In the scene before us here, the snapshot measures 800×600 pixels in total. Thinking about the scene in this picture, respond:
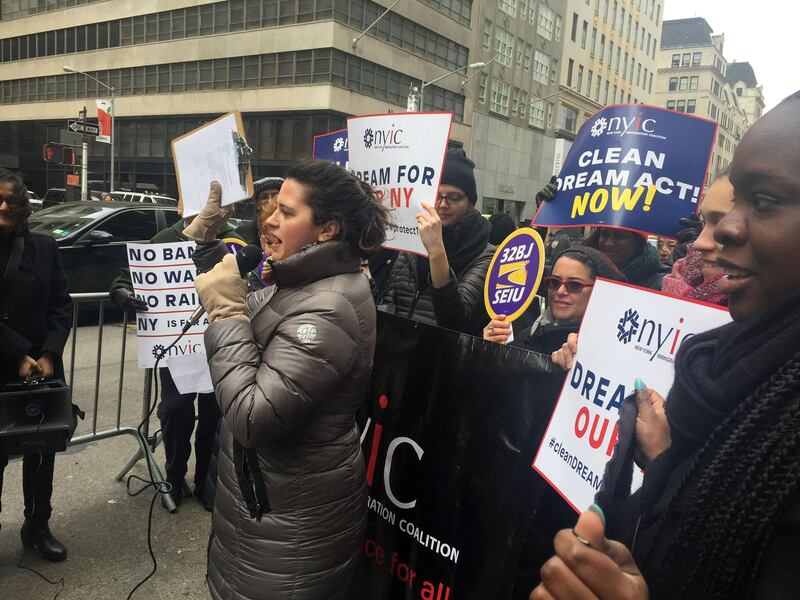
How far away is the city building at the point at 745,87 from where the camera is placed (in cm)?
9450

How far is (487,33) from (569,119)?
1422 cm

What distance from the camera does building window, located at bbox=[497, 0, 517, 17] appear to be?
38.0m

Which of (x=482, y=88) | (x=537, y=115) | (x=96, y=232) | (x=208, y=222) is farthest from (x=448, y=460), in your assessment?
(x=537, y=115)

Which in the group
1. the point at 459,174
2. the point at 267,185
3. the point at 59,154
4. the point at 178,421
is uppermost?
the point at 59,154

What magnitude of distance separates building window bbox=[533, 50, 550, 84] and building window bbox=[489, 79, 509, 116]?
4555 millimetres

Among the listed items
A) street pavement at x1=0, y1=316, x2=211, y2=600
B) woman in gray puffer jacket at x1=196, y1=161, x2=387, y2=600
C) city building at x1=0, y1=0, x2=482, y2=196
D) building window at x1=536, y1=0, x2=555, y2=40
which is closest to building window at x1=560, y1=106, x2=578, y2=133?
building window at x1=536, y1=0, x2=555, y2=40

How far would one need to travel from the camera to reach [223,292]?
74.5 inches

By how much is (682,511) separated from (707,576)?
9 cm

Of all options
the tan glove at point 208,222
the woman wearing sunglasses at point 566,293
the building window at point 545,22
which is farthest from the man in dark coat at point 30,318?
the building window at point 545,22

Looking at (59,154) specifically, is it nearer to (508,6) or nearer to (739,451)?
(739,451)

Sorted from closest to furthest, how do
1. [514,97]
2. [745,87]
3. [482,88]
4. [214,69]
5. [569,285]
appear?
[569,285]
[214,69]
[482,88]
[514,97]
[745,87]

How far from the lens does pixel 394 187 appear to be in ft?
10.1

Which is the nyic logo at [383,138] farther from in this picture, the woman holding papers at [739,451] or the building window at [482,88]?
the building window at [482,88]

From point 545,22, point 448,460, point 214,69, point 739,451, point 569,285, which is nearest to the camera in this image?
point 739,451
